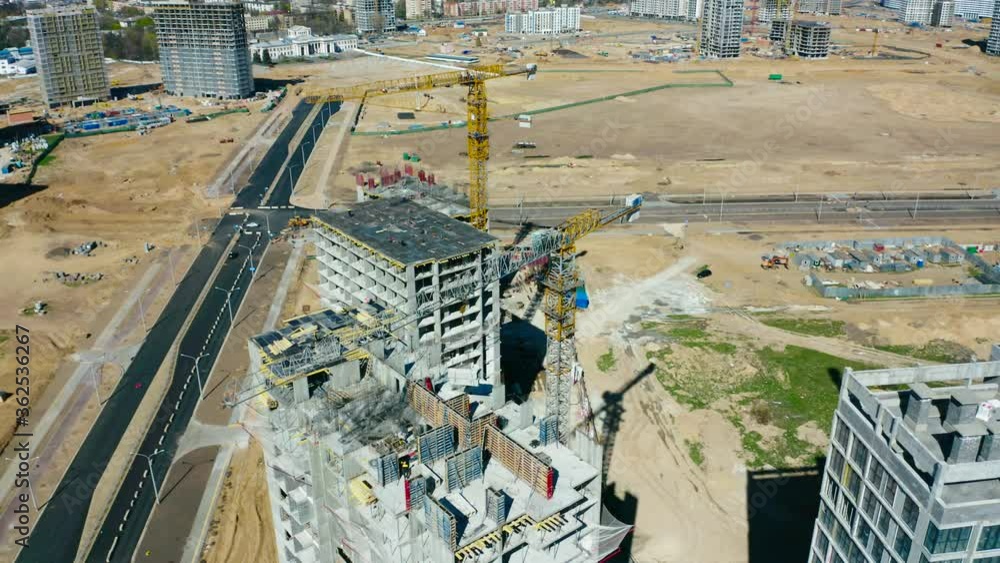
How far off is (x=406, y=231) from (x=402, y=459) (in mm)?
36313

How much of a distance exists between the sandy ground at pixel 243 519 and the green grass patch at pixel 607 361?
41339 mm

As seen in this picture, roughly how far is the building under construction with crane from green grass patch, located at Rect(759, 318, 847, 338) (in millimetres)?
42691

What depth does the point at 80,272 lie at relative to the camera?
128875 millimetres

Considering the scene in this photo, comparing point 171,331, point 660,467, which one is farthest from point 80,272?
point 660,467

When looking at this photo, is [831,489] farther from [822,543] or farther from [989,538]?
[989,538]

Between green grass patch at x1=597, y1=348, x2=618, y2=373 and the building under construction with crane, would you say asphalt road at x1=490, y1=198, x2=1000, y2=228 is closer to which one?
green grass patch at x1=597, y1=348, x2=618, y2=373

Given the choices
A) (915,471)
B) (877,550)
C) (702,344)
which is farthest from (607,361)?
(915,471)

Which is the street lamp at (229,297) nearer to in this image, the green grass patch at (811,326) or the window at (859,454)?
the green grass patch at (811,326)

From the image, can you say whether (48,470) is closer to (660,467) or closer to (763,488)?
(660,467)

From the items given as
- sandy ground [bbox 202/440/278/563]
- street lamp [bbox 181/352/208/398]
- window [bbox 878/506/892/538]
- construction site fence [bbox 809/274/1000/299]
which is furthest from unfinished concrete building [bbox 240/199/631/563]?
construction site fence [bbox 809/274/1000/299]

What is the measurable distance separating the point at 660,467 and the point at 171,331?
6867 centimetres

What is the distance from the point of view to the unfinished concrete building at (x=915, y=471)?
3581cm

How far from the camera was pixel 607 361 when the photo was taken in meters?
98.2

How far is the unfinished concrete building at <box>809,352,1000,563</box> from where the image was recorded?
117 ft
